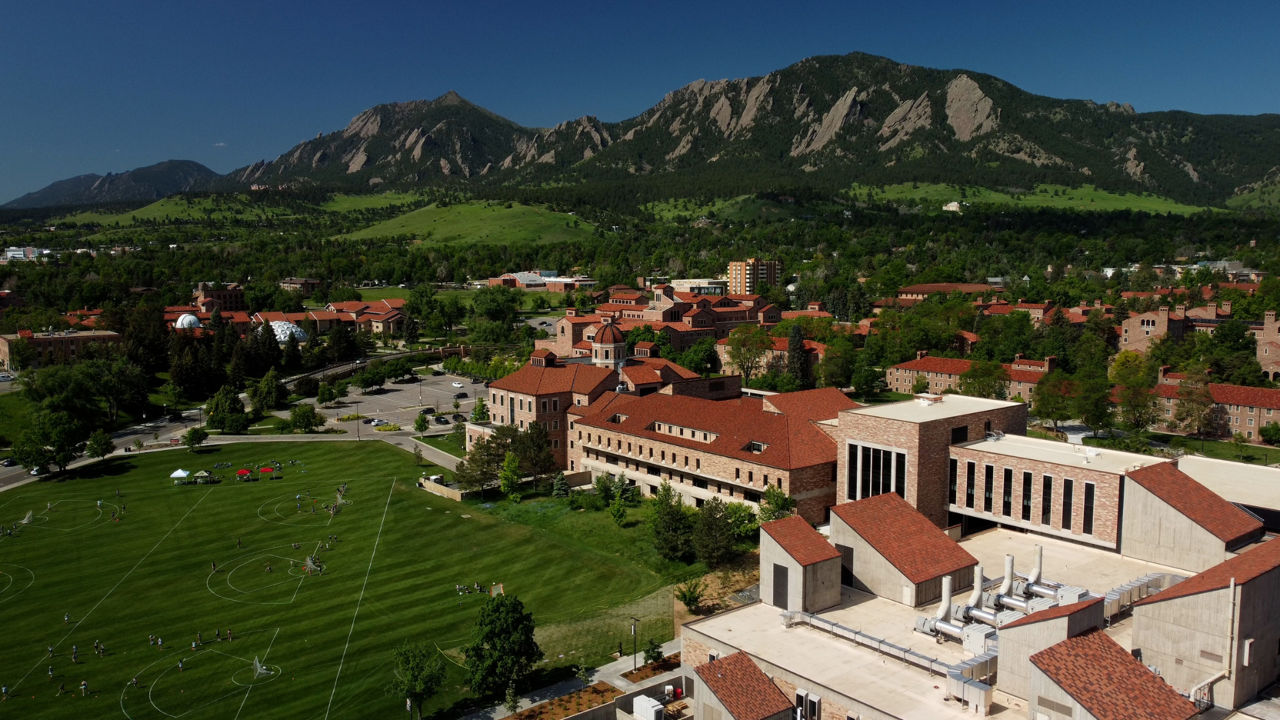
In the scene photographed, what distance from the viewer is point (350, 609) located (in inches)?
1966

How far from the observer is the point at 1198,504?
133 ft

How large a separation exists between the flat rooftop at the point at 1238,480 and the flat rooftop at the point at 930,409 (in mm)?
10416

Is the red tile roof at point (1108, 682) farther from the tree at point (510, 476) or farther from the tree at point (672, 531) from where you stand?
the tree at point (510, 476)

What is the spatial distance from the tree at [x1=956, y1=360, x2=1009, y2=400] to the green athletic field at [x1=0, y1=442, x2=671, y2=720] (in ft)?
183

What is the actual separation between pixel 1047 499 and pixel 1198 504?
268 inches

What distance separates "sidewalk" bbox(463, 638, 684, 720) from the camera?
38406mm

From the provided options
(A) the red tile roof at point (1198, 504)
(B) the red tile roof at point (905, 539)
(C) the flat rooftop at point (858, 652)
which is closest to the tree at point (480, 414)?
(B) the red tile roof at point (905, 539)

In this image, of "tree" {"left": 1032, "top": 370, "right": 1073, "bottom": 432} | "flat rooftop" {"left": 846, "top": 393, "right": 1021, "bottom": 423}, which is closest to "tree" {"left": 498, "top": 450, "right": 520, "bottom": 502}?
"flat rooftop" {"left": 846, "top": 393, "right": 1021, "bottom": 423}

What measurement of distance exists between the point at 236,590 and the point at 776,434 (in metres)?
36.0

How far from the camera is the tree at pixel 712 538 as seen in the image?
50750 millimetres

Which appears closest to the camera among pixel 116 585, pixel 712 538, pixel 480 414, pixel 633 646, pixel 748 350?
pixel 633 646

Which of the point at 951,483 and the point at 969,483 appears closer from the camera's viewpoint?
the point at 969,483

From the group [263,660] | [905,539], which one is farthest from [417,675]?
[905,539]

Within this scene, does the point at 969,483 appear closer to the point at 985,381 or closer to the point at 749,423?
the point at 749,423
